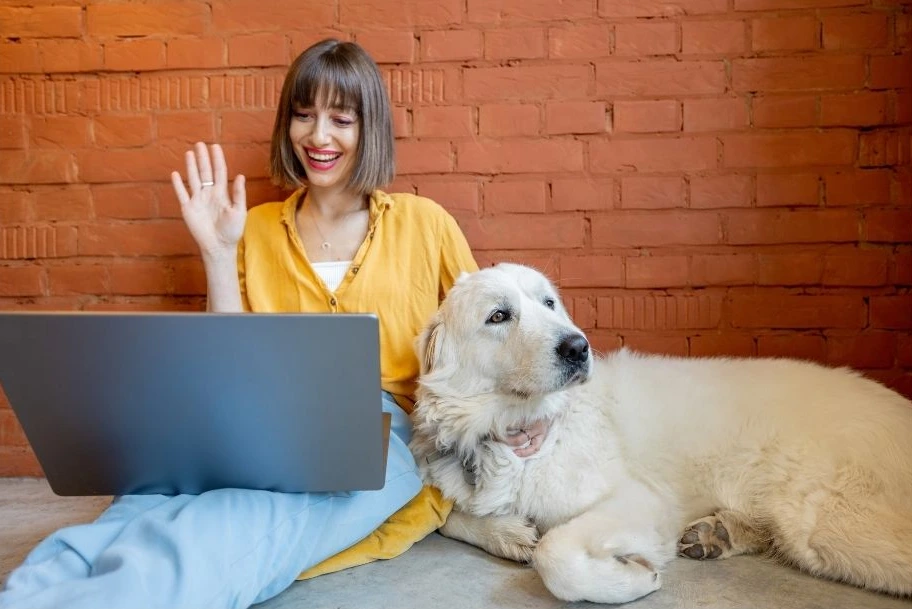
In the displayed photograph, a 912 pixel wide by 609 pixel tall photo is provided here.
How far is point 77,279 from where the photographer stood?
271 centimetres

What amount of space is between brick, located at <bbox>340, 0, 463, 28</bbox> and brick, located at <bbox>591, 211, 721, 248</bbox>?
935 mm

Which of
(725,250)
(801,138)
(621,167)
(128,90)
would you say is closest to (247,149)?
(128,90)

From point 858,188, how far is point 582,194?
978 mm

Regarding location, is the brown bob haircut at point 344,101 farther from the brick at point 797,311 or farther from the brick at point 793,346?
the brick at point 793,346

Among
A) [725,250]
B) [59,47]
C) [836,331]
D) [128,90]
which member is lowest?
[836,331]

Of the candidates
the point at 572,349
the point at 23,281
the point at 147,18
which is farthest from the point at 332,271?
the point at 23,281

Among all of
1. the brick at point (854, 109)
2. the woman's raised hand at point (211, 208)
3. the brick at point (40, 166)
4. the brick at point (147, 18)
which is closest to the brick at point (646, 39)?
the brick at point (854, 109)

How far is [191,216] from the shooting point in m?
2.04

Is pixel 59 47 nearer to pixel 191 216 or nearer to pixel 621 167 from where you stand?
pixel 191 216

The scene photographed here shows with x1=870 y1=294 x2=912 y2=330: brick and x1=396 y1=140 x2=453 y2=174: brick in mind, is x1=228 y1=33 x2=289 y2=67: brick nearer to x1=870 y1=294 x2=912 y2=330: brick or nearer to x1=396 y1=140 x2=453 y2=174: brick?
x1=396 y1=140 x2=453 y2=174: brick

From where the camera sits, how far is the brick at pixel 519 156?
2.53 m

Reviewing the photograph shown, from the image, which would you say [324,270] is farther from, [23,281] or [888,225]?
[888,225]

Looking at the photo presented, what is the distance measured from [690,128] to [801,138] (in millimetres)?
392

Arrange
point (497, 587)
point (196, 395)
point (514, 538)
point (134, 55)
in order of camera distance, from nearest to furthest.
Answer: point (196, 395) < point (497, 587) < point (514, 538) < point (134, 55)
